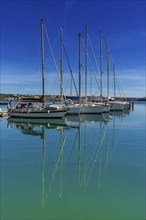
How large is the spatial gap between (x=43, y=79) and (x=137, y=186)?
31.8 meters

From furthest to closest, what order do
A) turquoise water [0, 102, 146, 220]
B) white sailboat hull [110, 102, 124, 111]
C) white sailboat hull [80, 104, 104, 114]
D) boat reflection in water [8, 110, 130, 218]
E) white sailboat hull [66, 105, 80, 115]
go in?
1. white sailboat hull [110, 102, 124, 111]
2. white sailboat hull [80, 104, 104, 114]
3. white sailboat hull [66, 105, 80, 115]
4. boat reflection in water [8, 110, 130, 218]
5. turquoise water [0, 102, 146, 220]

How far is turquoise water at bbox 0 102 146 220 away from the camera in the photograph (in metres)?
9.59

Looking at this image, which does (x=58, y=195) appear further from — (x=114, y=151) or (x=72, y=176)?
(x=114, y=151)

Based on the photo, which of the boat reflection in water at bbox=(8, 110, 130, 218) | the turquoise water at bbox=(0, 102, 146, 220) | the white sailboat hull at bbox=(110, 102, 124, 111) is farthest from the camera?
the white sailboat hull at bbox=(110, 102, 124, 111)

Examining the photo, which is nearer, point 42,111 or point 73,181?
point 73,181

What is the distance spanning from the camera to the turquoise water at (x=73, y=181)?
959 centimetres

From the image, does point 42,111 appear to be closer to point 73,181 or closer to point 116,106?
point 116,106

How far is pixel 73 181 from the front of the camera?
12.7 metres

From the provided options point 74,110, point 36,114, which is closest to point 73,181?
point 36,114

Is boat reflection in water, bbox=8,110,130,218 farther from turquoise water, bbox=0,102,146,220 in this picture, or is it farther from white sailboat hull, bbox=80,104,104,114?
white sailboat hull, bbox=80,104,104,114

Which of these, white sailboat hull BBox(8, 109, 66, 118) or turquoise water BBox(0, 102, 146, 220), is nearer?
turquoise water BBox(0, 102, 146, 220)

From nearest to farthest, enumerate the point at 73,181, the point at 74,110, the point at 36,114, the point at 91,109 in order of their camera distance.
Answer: the point at 73,181, the point at 36,114, the point at 74,110, the point at 91,109

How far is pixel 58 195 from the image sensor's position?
1101cm

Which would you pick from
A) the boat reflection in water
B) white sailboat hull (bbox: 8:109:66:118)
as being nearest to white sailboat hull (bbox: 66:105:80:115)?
white sailboat hull (bbox: 8:109:66:118)
